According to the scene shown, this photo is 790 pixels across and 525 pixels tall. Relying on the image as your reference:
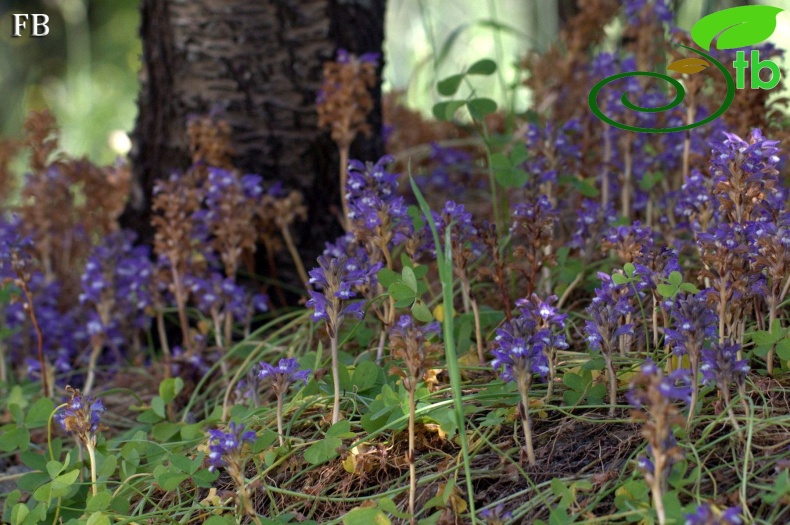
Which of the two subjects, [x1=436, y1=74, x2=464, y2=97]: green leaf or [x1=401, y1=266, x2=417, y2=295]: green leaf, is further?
[x1=436, y1=74, x2=464, y2=97]: green leaf

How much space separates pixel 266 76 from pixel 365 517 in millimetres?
1867

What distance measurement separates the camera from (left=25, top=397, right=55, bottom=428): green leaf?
226 centimetres

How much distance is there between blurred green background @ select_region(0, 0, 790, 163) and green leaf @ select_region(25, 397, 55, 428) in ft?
10.2

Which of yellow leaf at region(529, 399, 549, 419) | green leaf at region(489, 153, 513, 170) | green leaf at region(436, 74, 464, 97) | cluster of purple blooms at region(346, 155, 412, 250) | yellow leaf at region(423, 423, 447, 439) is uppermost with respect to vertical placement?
green leaf at region(436, 74, 464, 97)

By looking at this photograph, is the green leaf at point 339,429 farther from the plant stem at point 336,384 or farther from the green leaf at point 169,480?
the green leaf at point 169,480

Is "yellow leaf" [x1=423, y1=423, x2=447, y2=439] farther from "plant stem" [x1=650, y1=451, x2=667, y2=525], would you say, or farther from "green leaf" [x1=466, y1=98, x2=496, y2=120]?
→ "green leaf" [x1=466, y1=98, x2=496, y2=120]

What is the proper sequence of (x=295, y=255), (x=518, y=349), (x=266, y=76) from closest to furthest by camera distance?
1. (x=518, y=349)
2. (x=295, y=255)
3. (x=266, y=76)

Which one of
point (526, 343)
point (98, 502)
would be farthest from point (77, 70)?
point (526, 343)

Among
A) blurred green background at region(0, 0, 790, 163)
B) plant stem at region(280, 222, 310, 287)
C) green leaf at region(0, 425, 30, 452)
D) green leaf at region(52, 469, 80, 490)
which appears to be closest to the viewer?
green leaf at region(52, 469, 80, 490)

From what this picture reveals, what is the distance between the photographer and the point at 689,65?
252 cm

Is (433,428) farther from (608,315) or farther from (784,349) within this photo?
(784,349)

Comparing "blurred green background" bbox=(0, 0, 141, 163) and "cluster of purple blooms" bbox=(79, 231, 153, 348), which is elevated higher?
"blurred green background" bbox=(0, 0, 141, 163)

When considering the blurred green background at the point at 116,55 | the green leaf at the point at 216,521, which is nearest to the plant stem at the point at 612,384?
the green leaf at the point at 216,521

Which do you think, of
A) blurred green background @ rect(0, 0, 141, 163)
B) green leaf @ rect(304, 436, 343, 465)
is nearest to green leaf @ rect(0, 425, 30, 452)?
green leaf @ rect(304, 436, 343, 465)
